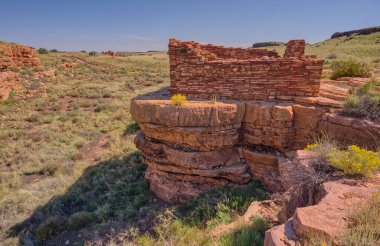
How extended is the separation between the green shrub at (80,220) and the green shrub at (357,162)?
520 centimetres

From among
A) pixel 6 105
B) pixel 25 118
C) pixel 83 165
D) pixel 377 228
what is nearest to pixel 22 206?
pixel 83 165

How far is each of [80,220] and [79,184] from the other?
6.11ft

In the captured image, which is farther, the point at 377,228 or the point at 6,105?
the point at 6,105

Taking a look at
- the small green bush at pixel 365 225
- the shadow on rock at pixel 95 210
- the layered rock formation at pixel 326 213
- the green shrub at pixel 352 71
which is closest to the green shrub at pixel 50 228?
the shadow on rock at pixel 95 210

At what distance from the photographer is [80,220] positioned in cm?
619

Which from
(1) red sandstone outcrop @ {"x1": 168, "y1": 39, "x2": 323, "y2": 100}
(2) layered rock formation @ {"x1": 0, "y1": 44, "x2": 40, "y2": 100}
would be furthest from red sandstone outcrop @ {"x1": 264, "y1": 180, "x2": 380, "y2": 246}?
(2) layered rock formation @ {"x1": 0, "y1": 44, "x2": 40, "y2": 100}

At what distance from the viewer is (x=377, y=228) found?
2330mm

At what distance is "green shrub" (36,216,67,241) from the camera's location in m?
5.96

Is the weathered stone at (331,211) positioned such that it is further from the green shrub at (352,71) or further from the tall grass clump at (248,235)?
the green shrub at (352,71)

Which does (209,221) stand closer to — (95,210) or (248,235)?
(248,235)

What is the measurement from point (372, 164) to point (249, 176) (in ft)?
9.41

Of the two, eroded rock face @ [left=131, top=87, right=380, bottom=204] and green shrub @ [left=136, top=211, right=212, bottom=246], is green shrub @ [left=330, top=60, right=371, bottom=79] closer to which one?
eroded rock face @ [left=131, top=87, right=380, bottom=204]

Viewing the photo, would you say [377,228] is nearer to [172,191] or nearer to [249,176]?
[249,176]

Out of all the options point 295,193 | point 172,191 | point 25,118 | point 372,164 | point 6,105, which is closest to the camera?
point 372,164
